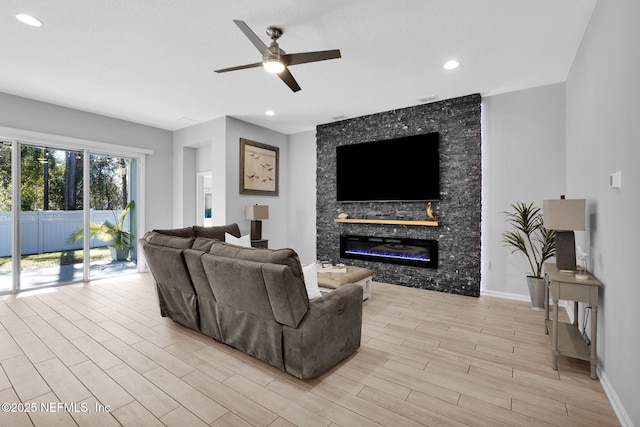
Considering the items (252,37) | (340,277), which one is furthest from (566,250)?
(252,37)

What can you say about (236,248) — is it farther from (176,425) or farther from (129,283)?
(129,283)

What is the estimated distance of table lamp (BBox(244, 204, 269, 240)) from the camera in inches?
215

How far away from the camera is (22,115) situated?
445cm

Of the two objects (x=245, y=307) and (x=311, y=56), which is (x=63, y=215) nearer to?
(x=245, y=307)

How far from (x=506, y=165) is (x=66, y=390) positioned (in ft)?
17.4

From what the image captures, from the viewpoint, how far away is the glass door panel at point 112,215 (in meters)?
5.31

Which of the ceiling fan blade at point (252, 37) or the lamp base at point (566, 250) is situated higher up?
the ceiling fan blade at point (252, 37)

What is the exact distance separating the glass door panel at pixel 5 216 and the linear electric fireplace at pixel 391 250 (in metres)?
5.22

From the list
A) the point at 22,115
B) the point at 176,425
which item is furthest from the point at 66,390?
the point at 22,115

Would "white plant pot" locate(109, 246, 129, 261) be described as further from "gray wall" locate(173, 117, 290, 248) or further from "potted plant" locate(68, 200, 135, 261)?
"gray wall" locate(173, 117, 290, 248)

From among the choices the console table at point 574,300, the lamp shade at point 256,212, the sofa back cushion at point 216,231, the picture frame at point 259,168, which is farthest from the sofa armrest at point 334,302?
the picture frame at point 259,168

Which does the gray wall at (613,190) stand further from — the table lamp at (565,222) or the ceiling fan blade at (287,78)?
the ceiling fan blade at (287,78)

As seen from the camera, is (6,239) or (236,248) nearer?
(236,248)

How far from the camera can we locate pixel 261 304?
2.25 metres
